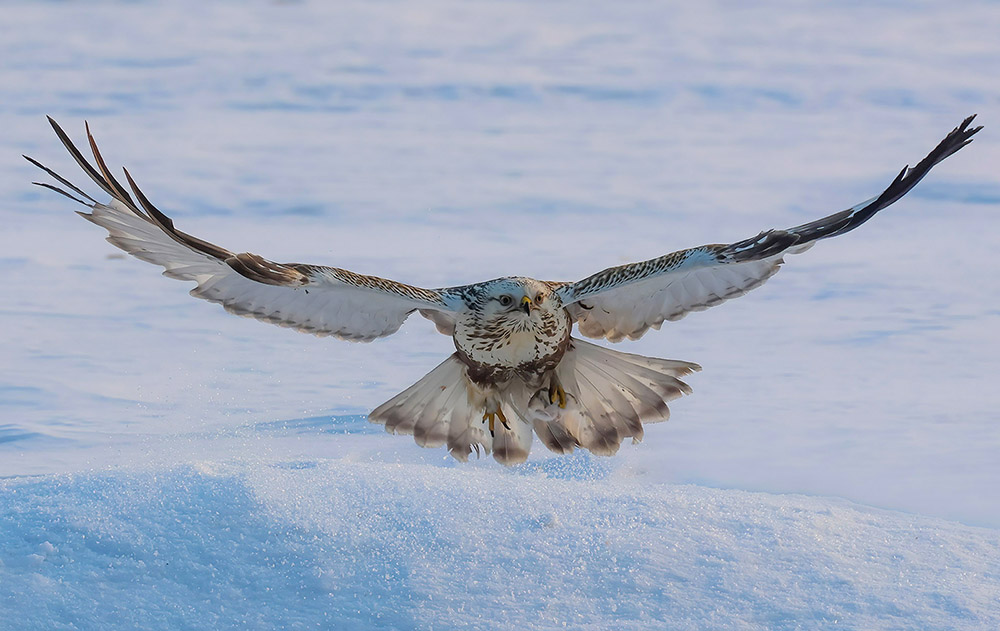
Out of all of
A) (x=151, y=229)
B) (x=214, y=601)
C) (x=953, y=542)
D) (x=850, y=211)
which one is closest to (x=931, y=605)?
(x=953, y=542)

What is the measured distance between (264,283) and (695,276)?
7.66 feet

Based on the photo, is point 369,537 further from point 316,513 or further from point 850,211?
point 850,211

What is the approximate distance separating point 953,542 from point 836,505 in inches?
30.0

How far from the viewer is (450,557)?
20.9ft

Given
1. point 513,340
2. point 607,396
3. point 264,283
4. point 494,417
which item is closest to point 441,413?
point 494,417

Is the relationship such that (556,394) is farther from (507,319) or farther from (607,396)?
(507,319)

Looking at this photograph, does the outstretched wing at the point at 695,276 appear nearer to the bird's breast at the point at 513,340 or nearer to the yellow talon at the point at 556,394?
the bird's breast at the point at 513,340

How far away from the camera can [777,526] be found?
22.6 feet

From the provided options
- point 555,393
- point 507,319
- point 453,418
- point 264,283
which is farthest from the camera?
point 453,418

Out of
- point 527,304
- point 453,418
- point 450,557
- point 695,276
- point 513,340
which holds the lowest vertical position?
point 450,557

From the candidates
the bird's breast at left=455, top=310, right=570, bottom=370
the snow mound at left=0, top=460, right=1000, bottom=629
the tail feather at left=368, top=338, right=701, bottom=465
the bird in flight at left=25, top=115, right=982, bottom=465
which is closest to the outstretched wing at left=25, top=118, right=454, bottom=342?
the bird in flight at left=25, top=115, right=982, bottom=465

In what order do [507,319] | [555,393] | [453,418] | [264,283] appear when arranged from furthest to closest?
[453,418] < [555,393] < [507,319] < [264,283]

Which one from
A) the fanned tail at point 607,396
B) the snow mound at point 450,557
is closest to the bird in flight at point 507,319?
the fanned tail at point 607,396

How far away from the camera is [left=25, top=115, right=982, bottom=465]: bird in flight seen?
6.16 meters
